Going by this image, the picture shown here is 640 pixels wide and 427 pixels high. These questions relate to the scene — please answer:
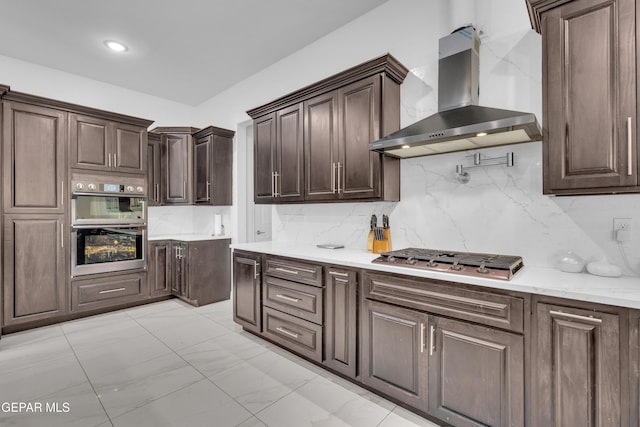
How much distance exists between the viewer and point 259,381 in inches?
89.3

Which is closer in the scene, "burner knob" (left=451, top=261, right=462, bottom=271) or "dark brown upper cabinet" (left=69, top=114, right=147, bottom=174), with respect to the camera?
"burner knob" (left=451, top=261, right=462, bottom=271)

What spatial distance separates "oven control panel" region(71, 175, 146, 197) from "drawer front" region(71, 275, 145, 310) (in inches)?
43.6

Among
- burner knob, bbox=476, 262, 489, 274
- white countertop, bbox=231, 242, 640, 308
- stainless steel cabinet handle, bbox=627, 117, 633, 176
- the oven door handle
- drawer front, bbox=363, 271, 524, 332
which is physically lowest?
drawer front, bbox=363, 271, 524, 332

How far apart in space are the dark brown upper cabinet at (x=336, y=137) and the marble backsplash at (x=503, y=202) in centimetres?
21

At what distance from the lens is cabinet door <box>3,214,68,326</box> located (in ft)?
10.1

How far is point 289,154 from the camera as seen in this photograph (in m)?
3.03

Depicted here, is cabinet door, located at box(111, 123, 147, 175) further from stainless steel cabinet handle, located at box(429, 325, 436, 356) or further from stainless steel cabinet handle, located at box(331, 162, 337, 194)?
stainless steel cabinet handle, located at box(429, 325, 436, 356)

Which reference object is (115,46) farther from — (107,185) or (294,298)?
(294,298)

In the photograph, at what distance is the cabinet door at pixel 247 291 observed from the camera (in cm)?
290

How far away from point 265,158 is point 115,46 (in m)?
2.22

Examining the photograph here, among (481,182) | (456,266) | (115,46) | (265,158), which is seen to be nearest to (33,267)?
(115,46)

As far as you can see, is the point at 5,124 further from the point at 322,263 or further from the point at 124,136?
the point at 322,263

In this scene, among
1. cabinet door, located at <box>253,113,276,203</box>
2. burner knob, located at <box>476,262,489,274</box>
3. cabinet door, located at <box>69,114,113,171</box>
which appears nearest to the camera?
burner knob, located at <box>476,262,489,274</box>

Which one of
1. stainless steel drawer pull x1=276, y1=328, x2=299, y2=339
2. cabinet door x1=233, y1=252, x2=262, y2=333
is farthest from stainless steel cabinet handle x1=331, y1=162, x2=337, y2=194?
stainless steel drawer pull x1=276, y1=328, x2=299, y2=339
